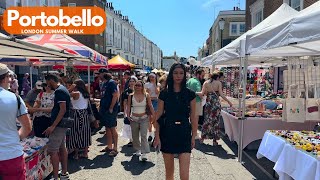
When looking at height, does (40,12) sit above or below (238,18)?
below

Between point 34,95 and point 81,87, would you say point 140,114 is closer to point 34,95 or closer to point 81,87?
point 81,87

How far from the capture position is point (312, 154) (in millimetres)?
3752

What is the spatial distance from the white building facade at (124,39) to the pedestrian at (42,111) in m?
47.6

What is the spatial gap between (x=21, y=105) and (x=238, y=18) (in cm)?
4277

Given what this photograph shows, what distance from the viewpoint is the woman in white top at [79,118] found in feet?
21.1

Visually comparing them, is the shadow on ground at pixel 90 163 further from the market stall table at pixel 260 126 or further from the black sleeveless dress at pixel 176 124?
the market stall table at pixel 260 126

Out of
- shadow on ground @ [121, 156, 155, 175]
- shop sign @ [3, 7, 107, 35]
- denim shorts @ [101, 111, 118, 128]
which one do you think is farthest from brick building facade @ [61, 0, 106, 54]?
shadow on ground @ [121, 156, 155, 175]

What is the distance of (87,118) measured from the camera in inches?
262

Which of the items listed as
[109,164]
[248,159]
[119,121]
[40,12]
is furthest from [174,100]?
[40,12]

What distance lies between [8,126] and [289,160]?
3.43 meters

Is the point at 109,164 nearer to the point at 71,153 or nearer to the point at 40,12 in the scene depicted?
the point at 71,153

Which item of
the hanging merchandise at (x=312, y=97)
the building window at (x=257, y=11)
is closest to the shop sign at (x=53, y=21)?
the hanging merchandise at (x=312, y=97)

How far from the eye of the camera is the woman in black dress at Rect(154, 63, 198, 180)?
4051 millimetres

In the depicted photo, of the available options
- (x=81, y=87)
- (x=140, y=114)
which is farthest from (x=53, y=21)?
(x=140, y=114)
